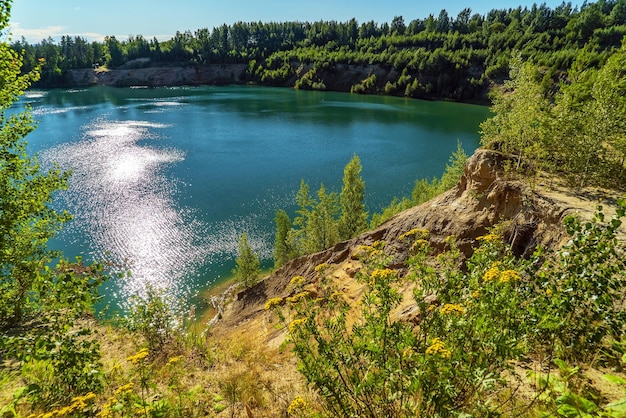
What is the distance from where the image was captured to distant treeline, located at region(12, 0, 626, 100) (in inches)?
4156

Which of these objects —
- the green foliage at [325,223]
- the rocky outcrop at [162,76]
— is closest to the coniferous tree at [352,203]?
the green foliage at [325,223]

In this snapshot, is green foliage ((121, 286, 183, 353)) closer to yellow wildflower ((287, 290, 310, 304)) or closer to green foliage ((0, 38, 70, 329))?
green foliage ((0, 38, 70, 329))

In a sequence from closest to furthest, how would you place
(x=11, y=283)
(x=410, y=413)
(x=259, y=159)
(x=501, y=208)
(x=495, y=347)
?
(x=495, y=347), (x=410, y=413), (x=11, y=283), (x=501, y=208), (x=259, y=159)

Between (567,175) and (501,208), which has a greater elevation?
(567,175)

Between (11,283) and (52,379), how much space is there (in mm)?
4386

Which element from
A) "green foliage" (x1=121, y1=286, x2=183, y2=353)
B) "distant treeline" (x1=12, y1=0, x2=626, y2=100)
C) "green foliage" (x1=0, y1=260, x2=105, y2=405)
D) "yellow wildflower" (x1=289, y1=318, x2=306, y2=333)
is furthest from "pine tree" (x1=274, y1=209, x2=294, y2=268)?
"distant treeline" (x1=12, y1=0, x2=626, y2=100)

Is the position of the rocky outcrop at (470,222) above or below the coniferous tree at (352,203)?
above

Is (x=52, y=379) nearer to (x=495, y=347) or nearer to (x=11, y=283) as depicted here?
(x=11, y=283)

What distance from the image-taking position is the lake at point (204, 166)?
100 feet

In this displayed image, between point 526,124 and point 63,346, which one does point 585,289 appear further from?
→ point 526,124

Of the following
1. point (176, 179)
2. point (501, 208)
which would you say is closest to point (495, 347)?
point (501, 208)

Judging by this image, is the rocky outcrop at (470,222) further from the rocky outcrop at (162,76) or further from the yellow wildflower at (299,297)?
the rocky outcrop at (162,76)

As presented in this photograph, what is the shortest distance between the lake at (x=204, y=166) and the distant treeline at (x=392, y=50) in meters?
26.4

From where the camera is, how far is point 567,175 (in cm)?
1116
